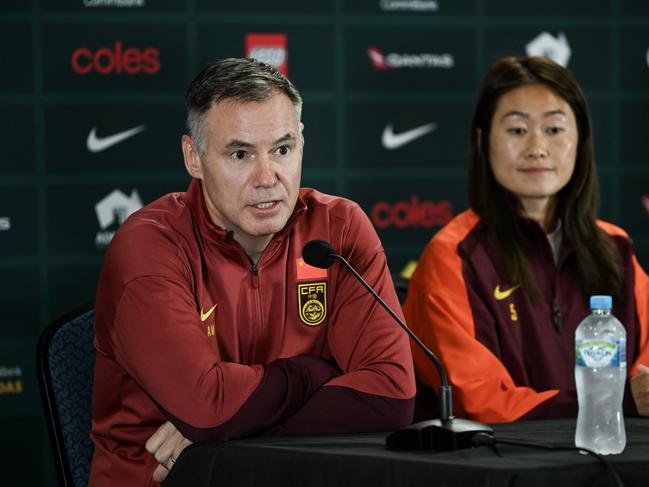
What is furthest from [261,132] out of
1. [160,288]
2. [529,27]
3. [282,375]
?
[529,27]

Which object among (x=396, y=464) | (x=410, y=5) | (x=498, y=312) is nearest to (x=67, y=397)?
(x=396, y=464)

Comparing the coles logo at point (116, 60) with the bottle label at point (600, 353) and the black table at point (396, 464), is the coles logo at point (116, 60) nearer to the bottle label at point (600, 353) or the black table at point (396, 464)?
the black table at point (396, 464)

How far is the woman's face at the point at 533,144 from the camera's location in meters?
3.08

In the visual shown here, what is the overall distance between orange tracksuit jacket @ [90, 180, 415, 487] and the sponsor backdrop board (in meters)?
1.67

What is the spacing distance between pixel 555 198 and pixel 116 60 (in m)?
1.85

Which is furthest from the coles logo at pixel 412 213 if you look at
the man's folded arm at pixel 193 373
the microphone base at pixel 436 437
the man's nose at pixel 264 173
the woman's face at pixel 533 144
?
the microphone base at pixel 436 437

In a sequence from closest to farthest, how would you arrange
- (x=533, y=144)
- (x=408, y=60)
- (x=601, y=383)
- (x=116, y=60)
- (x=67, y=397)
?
(x=601, y=383), (x=67, y=397), (x=533, y=144), (x=116, y=60), (x=408, y=60)

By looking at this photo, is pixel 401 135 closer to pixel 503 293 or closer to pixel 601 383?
pixel 503 293

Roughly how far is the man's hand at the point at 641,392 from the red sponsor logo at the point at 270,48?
84.1 inches

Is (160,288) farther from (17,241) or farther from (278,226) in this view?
(17,241)

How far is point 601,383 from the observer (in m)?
2.00

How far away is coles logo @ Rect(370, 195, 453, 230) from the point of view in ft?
14.0

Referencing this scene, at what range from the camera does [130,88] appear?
4098mm

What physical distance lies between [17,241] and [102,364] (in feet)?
5.95
